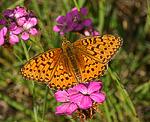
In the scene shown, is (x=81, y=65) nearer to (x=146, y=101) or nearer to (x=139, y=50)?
(x=146, y=101)

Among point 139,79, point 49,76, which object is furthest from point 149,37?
point 49,76

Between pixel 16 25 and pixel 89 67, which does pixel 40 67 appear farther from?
pixel 16 25

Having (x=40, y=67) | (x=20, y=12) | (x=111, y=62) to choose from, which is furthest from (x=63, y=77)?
(x=111, y=62)

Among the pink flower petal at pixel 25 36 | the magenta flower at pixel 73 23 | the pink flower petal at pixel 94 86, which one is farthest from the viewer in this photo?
the magenta flower at pixel 73 23

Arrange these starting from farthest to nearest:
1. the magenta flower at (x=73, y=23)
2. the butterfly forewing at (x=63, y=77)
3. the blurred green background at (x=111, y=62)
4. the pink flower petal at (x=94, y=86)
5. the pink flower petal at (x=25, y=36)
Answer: the blurred green background at (x=111, y=62)
the magenta flower at (x=73, y=23)
the pink flower petal at (x=25, y=36)
the pink flower petal at (x=94, y=86)
the butterfly forewing at (x=63, y=77)

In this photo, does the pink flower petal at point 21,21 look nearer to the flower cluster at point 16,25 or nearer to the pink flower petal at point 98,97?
the flower cluster at point 16,25

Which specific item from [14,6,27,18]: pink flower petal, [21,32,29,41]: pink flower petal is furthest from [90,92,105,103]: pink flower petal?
[14,6,27,18]: pink flower petal

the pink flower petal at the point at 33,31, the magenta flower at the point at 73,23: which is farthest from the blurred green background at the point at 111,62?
the pink flower petal at the point at 33,31

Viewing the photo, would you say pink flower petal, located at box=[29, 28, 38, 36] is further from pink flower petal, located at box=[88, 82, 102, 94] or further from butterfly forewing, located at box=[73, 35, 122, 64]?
pink flower petal, located at box=[88, 82, 102, 94]
